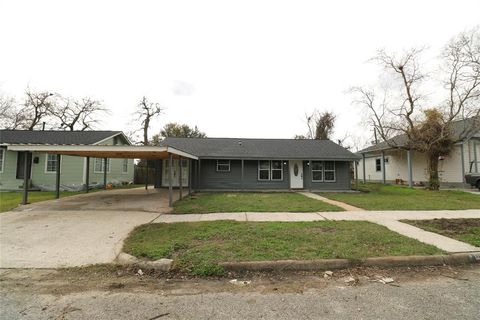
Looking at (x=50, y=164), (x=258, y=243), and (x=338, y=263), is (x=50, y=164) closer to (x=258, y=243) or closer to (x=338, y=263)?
(x=258, y=243)

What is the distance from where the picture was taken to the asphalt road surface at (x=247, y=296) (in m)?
2.86

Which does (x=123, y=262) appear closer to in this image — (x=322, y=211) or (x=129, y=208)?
(x=129, y=208)

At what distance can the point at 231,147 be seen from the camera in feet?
60.1

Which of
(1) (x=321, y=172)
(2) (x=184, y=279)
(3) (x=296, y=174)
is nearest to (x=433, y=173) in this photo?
(1) (x=321, y=172)

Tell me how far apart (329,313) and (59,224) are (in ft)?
24.9

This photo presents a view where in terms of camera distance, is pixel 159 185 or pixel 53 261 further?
pixel 159 185

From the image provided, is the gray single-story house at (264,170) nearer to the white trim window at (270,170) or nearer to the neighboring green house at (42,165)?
the white trim window at (270,170)

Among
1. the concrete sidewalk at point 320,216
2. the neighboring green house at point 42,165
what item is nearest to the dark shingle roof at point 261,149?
the neighboring green house at point 42,165

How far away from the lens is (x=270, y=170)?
17422mm

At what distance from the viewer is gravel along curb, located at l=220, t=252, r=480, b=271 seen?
4152mm

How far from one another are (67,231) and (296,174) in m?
13.9

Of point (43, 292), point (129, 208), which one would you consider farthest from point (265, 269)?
point (129, 208)

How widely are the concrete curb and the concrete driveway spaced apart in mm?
355

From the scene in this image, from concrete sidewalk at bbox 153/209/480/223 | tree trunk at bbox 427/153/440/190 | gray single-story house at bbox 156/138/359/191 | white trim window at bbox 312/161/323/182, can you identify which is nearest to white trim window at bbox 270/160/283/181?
gray single-story house at bbox 156/138/359/191
